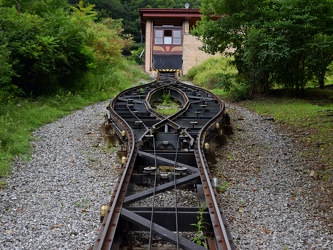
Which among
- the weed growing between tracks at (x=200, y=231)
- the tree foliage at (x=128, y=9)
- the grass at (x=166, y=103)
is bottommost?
the grass at (x=166, y=103)

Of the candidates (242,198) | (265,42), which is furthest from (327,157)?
(265,42)

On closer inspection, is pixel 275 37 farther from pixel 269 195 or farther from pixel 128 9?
pixel 128 9

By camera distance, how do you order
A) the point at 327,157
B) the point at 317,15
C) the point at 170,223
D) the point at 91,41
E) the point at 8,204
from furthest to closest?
the point at 91,41
the point at 317,15
the point at 327,157
the point at 8,204
the point at 170,223

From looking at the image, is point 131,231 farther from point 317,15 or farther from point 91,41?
point 91,41

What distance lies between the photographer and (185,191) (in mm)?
5684

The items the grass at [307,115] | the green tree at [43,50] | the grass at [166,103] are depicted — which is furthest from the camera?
the grass at [166,103]

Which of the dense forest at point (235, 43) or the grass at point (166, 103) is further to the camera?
the grass at point (166, 103)

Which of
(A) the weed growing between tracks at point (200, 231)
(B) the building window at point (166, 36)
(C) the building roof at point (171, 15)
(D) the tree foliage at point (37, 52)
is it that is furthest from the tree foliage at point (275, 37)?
(C) the building roof at point (171, 15)

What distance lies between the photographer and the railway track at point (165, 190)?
392 centimetres

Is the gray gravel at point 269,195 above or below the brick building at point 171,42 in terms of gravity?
below

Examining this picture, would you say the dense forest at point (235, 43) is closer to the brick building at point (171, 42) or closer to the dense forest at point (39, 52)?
the dense forest at point (39, 52)

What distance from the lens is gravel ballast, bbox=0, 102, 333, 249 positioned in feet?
14.3

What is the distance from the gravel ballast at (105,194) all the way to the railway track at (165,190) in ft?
1.24

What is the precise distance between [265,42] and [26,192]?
10.4m
